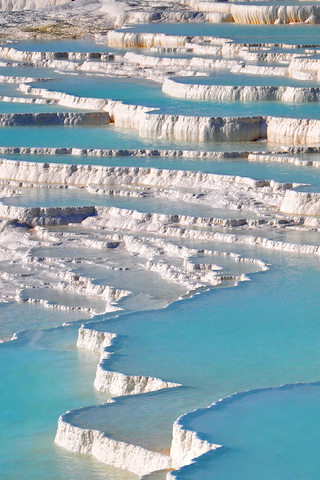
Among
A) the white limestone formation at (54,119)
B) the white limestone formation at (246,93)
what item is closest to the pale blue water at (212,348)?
the white limestone formation at (246,93)

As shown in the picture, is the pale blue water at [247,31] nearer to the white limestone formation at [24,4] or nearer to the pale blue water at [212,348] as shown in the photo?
the white limestone formation at [24,4]

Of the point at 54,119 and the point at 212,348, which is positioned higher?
the point at 54,119

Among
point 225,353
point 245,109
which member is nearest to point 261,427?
point 225,353

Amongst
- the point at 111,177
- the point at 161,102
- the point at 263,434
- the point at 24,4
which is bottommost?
the point at 263,434

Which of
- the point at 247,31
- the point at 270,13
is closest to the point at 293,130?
the point at 247,31

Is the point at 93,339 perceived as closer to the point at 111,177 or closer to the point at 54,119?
the point at 111,177

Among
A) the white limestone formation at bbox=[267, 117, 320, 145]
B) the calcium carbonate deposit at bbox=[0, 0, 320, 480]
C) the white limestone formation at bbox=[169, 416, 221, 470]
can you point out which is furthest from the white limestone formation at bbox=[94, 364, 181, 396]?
the white limestone formation at bbox=[267, 117, 320, 145]
